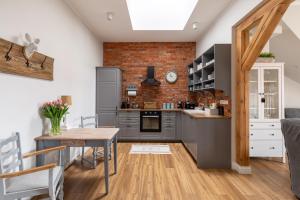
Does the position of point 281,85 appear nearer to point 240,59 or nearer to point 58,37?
point 240,59

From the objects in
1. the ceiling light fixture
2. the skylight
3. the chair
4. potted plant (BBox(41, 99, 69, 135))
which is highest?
the skylight

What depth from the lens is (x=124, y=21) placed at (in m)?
4.56

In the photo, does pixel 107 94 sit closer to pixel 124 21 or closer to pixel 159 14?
pixel 124 21

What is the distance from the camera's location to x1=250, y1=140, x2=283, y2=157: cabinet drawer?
3992 mm

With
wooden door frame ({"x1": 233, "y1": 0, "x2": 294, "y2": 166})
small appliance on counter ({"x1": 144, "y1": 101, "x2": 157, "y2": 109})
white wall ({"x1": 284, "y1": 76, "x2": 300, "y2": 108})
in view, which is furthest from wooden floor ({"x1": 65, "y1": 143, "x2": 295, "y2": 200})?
white wall ({"x1": 284, "y1": 76, "x2": 300, "y2": 108})

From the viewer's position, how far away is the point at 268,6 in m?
2.69

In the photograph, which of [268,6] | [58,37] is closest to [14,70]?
[58,37]

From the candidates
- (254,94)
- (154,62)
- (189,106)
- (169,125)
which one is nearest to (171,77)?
(154,62)

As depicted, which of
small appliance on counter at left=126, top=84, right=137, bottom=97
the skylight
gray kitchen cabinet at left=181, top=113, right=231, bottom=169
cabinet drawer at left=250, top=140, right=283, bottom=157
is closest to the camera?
gray kitchen cabinet at left=181, top=113, right=231, bottom=169

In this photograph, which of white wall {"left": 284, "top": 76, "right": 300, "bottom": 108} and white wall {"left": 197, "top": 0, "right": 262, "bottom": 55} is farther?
white wall {"left": 284, "top": 76, "right": 300, "bottom": 108}

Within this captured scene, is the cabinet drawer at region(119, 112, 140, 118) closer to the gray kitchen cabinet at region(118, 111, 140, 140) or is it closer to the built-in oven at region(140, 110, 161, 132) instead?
the gray kitchen cabinet at region(118, 111, 140, 140)

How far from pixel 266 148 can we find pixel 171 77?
10.9ft

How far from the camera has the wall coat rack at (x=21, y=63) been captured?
2.03m

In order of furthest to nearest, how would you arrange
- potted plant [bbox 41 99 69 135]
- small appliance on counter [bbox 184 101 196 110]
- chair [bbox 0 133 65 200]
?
small appliance on counter [bbox 184 101 196 110]
potted plant [bbox 41 99 69 135]
chair [bbox 0 133 65 200]
